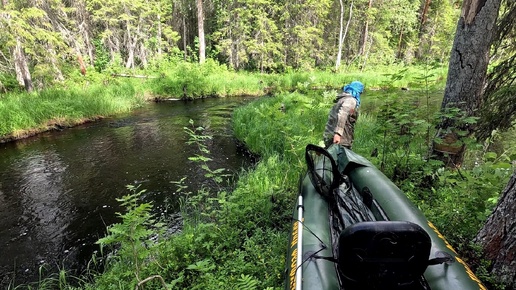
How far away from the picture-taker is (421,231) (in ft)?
5.05

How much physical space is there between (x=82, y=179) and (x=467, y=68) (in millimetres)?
6635

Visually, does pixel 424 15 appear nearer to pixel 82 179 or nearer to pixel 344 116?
pixel 344 116

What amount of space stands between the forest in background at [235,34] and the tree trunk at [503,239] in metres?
12.8

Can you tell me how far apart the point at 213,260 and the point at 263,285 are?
2.07ft

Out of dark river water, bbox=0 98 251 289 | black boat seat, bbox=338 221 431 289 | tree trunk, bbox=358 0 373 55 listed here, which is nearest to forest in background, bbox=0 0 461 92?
tree trunk, bbox=358 0 373 55

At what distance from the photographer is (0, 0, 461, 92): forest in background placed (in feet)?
44.0

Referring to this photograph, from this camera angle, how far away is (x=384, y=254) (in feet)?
5.17

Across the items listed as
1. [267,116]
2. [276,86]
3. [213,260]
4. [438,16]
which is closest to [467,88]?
[213,260]

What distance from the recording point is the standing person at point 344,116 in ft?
12.9

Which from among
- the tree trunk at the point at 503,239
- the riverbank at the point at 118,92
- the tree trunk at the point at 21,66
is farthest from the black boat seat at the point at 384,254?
the tree trunk at the point at 21,66

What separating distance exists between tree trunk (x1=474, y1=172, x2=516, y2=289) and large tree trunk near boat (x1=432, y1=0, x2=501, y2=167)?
1168 mm

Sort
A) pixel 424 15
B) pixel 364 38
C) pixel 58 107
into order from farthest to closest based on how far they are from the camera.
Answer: pixel 424 15 < pixel 364 38 < pixel 58 107

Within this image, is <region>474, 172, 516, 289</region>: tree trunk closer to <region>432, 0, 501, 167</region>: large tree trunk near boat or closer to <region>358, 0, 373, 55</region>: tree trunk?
<region>432, 0, 501, 167</region>: large tree trunk near boat

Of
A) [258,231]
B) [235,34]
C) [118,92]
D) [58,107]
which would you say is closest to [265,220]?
[258,231]
